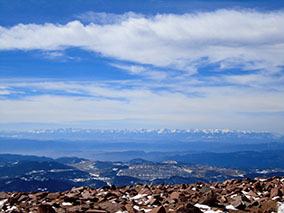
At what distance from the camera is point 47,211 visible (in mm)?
17875

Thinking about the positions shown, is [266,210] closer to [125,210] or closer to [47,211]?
[125,210]

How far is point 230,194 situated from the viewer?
22.6m

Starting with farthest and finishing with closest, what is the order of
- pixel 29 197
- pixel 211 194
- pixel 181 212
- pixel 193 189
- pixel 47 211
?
1. pixel 193 189
2. pixel 29 197
3. pixel 211 194
4. pixel 47 211
5. pixel 181 212

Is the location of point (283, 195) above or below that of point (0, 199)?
above

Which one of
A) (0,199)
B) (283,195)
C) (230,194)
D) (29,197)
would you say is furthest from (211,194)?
(0,199)

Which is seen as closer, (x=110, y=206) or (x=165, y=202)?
(x=110, y=206)

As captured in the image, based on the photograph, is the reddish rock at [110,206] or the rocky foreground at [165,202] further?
the reddish rock at [110,206]

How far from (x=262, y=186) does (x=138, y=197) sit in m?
12.2

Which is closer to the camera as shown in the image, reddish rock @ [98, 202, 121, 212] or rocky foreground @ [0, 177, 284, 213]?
rocky foreground @ [0, 177, 284, 213]

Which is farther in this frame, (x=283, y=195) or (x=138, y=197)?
(x=138, y=197)

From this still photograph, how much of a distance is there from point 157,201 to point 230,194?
6.59 meters

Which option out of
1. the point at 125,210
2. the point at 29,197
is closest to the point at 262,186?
the point at 125,210

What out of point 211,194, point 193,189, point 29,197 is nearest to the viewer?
point 211,194

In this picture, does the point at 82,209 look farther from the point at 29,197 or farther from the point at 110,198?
the point at 29,197
